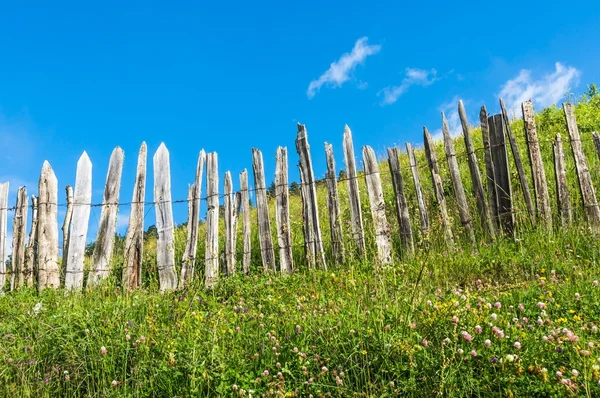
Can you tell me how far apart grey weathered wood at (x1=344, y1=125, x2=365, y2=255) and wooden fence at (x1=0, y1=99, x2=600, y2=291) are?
15 mm

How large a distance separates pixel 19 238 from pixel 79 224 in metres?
2.14

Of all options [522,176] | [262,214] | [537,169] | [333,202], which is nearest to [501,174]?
[522,176]

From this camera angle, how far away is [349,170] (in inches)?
301

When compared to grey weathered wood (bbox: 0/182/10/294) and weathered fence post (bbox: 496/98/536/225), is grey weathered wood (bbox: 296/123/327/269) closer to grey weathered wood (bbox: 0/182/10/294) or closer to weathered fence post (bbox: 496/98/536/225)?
weathered fence post (bbox: 496/98/536/225)

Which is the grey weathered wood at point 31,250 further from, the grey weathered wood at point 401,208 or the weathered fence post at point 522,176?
the weathered fence post at point 522,176

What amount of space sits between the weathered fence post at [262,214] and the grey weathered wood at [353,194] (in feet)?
4.29

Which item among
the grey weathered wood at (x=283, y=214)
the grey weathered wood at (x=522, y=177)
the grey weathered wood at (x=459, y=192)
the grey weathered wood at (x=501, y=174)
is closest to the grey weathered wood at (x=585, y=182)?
the grey weathered wood at (x=522, y=177)

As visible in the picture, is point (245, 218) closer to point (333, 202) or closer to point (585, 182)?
point (333, 202)

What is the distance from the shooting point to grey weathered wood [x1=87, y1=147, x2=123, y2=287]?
7723mm

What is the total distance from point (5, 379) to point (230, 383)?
192 cm

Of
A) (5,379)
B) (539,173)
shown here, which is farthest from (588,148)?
(5,379)

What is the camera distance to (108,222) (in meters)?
7.85

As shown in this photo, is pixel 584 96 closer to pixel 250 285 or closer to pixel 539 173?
pixel 539 173

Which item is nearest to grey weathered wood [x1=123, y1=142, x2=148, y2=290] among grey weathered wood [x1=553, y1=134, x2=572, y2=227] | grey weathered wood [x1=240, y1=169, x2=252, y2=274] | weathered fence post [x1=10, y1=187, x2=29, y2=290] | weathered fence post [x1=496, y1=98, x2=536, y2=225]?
grey weathered wood [x1=240, y1=169, x2=252, y2=274]
